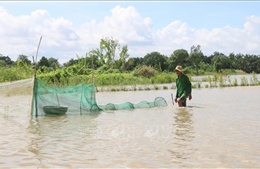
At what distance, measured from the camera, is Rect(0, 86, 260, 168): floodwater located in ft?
15.9

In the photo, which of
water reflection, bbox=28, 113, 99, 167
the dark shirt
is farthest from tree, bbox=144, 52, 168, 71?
water reflection, bbox=28, 113, 99, 167

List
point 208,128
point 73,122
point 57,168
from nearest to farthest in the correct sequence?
point 57,168
point 208,128
point 73,122

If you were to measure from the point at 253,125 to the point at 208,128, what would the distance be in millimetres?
1092

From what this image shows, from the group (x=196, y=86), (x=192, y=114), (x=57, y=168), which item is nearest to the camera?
(x=57, y=168)

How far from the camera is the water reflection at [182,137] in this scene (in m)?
5.21

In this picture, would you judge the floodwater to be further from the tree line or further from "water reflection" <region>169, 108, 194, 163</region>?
the tree line

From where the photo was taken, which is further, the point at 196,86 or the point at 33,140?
the point at 196,86

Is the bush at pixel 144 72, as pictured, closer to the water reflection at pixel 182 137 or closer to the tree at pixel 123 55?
the tree at pixel 123 55

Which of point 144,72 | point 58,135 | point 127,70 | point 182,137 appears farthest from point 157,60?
point 182,137

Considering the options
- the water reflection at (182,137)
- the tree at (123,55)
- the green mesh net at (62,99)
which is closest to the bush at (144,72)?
the tree at (123,55)

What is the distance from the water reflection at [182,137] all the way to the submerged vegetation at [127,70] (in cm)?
367

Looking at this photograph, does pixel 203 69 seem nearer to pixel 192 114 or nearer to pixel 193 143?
pixel 192 114

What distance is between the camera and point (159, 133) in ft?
23.2

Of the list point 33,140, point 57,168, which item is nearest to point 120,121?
point 33,140
